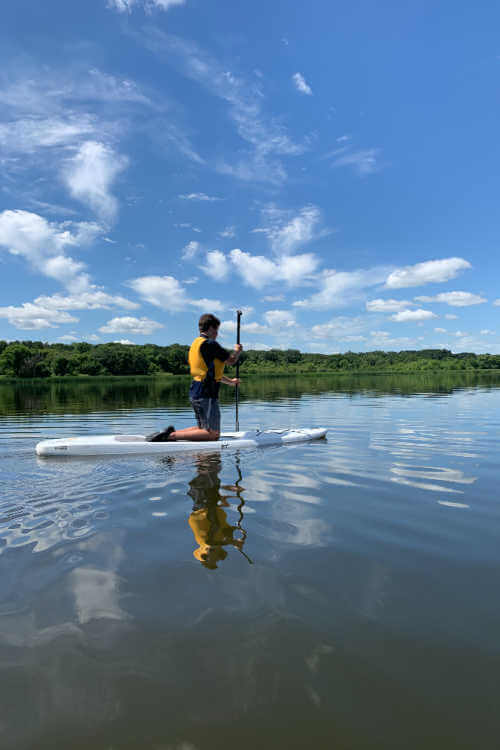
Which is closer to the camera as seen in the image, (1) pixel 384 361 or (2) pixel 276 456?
(2) pixel 276 456

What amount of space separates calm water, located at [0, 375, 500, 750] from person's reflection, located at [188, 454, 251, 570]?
3cm

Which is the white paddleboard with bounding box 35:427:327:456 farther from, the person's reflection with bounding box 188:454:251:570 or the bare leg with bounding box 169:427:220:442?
the person's reflection with bounding box 188:454:251:570

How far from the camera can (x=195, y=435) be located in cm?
918

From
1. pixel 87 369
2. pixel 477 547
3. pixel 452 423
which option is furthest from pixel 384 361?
pixel 477 547

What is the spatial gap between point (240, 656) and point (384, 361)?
178027 mm

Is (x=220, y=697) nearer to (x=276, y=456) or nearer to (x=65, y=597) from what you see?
(x=65, y=597)

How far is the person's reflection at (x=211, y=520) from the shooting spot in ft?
13.0

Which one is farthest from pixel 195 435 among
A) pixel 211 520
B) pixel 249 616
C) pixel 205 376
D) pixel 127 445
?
pixel 249 616

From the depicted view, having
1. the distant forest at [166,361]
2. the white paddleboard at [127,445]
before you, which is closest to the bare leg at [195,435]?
the white paddleboard at [127,445]

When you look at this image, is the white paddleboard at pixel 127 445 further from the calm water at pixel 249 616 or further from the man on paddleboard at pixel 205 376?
the calm water at pixel 249 616

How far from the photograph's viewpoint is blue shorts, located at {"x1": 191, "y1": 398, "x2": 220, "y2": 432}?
9234mm

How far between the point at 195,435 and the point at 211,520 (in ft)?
14.5

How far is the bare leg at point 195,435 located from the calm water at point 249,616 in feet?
9.34

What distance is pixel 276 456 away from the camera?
8766mm
